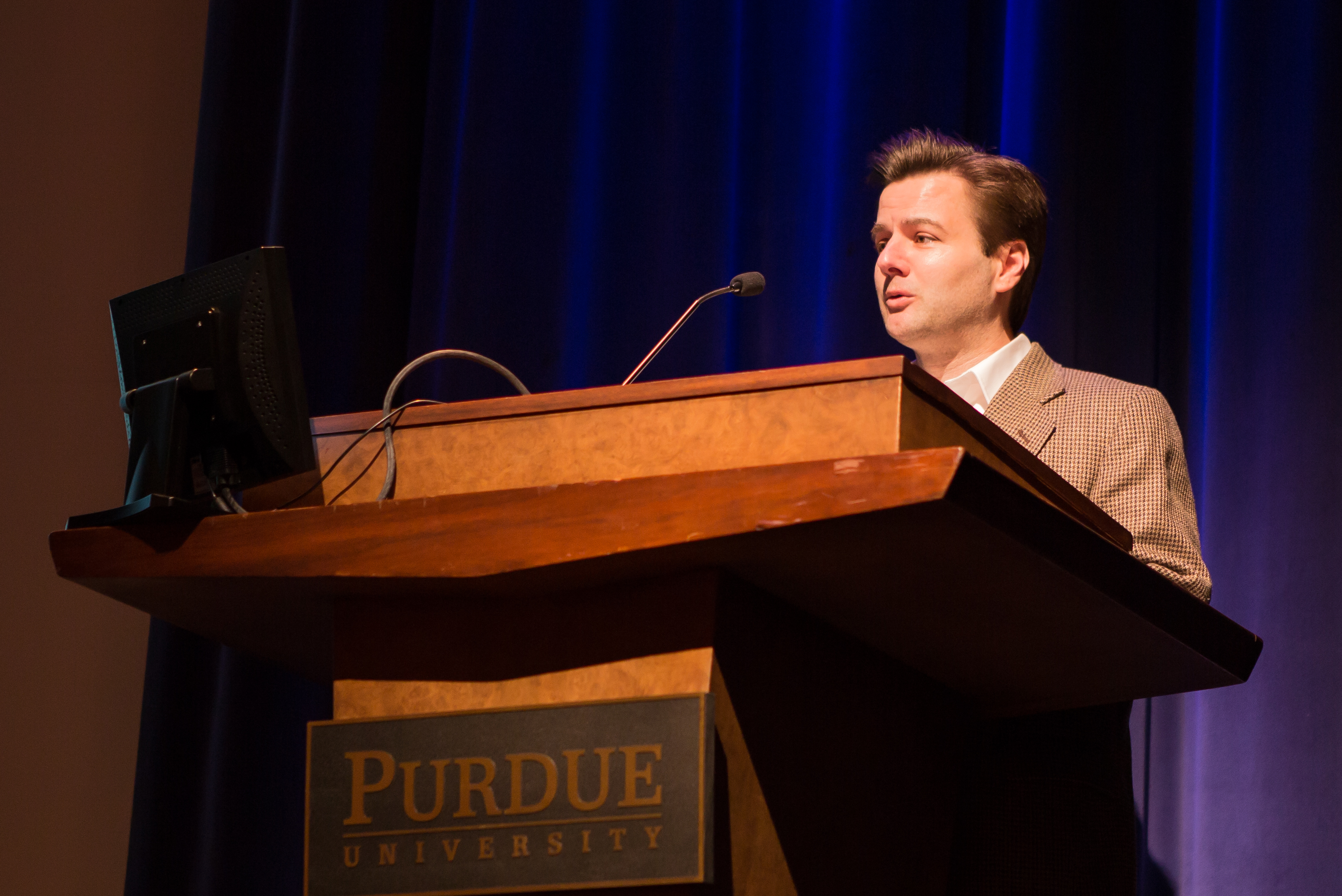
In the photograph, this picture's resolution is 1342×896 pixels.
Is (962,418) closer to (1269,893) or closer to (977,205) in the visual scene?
(977,205)

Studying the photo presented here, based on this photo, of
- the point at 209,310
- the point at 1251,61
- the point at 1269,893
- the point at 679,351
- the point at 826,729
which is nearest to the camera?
the point at 826,729

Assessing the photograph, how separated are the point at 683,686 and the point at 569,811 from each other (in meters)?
0.13

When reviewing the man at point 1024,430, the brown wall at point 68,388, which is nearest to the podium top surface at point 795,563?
the man at point 1024,430

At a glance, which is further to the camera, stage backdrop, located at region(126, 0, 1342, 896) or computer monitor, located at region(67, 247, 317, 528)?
stage backdrop, located at region(126, 0, 1342, 896)

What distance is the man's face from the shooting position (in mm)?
2256

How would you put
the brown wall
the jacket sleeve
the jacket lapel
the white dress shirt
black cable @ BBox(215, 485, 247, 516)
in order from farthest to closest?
the brown wall → the white dress shirt → the jacket lapel → the jacket sleeve → black cable @ BBox(215, 485, 247, 516)

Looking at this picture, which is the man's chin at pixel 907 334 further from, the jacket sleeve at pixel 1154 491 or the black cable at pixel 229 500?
the black cable at pixel 229 500

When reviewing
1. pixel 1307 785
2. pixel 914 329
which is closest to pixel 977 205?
pixel 914 329

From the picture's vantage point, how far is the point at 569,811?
113cm

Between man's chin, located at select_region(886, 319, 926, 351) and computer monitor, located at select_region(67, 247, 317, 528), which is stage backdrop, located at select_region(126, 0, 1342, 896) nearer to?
man's chin, located at select_region(886, 319, 926, 351)

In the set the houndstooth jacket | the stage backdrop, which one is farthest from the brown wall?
the houndstooth jacket

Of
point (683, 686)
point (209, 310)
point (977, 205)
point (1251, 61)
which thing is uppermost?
point (1251, 61)

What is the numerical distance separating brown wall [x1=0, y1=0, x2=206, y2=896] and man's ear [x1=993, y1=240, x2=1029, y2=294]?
68.4 inches

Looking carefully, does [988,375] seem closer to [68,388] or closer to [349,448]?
[349,448]
